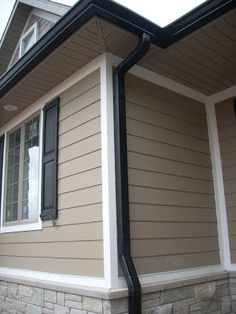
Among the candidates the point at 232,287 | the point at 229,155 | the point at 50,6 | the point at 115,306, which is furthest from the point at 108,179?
the point at 50,6

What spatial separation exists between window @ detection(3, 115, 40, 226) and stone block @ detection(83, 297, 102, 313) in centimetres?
140

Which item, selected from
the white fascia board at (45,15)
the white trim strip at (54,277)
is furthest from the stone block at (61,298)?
the white fascia board at (45,15)

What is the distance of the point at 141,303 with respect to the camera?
9.72 ft

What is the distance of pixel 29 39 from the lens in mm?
5555

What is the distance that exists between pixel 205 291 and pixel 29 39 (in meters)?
4.38

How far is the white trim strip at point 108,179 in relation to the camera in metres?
2.95

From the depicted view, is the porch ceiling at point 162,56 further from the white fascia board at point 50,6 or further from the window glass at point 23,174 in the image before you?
the white fascia board at point 50,6

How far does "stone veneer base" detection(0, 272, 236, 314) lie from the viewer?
2.90 meters

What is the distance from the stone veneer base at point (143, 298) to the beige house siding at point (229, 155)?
1.40 feet

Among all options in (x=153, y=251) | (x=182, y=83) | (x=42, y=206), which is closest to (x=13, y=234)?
(x=42, y=206)

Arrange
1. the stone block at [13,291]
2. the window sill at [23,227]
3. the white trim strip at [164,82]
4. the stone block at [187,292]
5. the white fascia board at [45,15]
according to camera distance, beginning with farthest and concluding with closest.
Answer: the white fascia board at [45,15]
the stone block at [13,291]
the window sill at [23,227]
the white trim strip at [164,82]
the stone block at [187,292]

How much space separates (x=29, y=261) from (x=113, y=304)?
166cm

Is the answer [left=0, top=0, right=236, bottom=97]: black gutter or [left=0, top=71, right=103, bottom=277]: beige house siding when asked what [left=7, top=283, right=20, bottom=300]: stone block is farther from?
[left=0, top=0, right=236, bottom=97]: black gutter

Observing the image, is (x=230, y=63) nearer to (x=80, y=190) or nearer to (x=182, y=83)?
(x=182, y=83)
